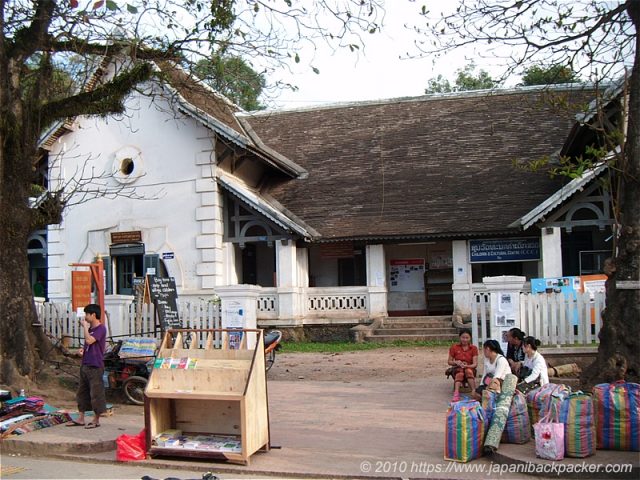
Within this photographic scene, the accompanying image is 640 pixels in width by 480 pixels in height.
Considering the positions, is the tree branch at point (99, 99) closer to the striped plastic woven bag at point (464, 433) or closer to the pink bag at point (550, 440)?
the striped plastic woven bag at point (464, 433)

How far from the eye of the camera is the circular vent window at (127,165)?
Answer: 20172mm

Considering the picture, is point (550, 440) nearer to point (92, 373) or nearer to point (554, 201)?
point (92, 373)

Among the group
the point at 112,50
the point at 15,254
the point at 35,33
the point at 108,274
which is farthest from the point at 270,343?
the point at 108,274

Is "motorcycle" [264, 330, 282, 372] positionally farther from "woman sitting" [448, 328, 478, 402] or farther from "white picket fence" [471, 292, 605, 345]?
"white picket fence" [471, 292, 605, 345]

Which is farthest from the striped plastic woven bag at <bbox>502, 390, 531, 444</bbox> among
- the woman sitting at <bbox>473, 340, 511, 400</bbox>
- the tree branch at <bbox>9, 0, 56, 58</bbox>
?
the tree branch at <bbox>9, 0, 56, 58</bbox>

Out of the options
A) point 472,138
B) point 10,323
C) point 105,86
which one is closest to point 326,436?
point 10,323

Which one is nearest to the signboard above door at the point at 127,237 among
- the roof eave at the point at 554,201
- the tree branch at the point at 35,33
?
the tree branch at the point at 35,33

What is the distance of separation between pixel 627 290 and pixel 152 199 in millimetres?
13945

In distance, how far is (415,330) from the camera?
18656mm

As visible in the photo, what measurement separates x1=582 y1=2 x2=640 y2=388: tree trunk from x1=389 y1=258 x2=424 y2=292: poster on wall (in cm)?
1249

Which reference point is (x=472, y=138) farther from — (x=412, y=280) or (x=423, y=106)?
(x=412, y=280)

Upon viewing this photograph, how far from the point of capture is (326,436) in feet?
29.3

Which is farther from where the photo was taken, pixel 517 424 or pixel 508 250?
pixel 508 250

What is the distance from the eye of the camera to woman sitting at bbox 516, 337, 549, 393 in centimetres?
888
